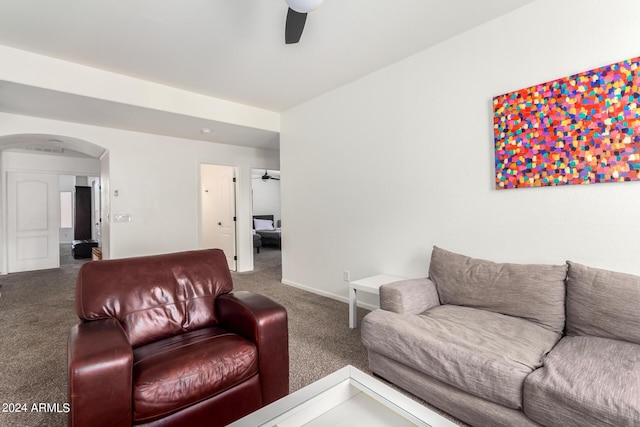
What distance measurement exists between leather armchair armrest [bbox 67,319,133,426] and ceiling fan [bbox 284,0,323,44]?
1868 mm

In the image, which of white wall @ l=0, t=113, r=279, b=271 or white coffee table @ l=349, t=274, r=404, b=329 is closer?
white coffee table @ l=349, t=274, r=404, b=329

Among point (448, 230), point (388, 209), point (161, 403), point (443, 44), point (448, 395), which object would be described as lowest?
point (448, 395)

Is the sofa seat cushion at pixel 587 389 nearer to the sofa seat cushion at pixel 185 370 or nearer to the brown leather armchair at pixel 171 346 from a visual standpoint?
the brown leather armchair at pixel 171 346

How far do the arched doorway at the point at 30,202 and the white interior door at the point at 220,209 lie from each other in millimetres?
1870

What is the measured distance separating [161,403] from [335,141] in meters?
3.09

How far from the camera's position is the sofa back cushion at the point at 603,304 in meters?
1.56

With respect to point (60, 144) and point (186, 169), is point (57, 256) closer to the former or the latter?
point (60, 144)

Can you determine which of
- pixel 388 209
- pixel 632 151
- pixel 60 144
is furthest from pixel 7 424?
pixel 60 144

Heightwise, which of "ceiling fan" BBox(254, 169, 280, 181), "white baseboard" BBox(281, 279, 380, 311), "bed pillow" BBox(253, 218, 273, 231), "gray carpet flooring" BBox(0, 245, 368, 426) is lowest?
"gray carpet flooring" BBox(0, 245, 368, 426)

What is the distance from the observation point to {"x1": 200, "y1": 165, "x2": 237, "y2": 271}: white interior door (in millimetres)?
5633

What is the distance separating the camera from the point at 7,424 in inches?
64.1

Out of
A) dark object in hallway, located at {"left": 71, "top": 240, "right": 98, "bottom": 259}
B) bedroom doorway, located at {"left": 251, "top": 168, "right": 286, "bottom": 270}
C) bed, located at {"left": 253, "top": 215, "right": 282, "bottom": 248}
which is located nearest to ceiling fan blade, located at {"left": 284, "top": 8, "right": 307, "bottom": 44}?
bed, located at {"left": 253, "top": 215, "right": 282, "bottom": 248}

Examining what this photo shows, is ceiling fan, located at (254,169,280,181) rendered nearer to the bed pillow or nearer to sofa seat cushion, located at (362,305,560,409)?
the bed pillow

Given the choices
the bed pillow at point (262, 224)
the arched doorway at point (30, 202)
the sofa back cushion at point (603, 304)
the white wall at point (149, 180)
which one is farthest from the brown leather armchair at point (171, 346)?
the bed pillow at point (262, 224)
